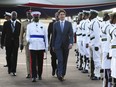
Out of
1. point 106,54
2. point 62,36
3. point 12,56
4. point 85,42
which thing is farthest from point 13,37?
point 106,54

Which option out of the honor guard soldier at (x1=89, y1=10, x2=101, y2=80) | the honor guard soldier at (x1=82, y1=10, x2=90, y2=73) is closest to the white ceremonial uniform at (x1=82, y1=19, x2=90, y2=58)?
the honor guard soldier at (x1=82, y1=10, x2=90, y2=73)

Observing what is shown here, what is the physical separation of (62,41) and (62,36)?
0.15 meters

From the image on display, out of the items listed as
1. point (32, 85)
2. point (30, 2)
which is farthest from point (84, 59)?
point (30, 2)

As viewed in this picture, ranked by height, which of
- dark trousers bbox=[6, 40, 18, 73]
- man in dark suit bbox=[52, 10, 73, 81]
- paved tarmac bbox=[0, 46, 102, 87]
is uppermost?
man in dark suit bbox=[52, 10, 73, 81]

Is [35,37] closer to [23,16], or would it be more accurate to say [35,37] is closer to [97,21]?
[97,21]

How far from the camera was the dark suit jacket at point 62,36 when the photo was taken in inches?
→ 485

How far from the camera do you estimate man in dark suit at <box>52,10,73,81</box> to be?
40.1ft

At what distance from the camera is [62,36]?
40.6 ft

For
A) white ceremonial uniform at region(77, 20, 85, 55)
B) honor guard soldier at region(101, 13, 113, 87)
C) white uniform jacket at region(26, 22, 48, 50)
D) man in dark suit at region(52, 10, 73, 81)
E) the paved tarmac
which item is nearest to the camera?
honor guard soldier at region(101, 13, 113, 87)

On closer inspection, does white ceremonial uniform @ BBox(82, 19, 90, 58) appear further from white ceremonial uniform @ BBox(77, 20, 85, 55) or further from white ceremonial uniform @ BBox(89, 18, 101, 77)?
white ceremonial uniform @ BBox(89, 18, 101, 77)

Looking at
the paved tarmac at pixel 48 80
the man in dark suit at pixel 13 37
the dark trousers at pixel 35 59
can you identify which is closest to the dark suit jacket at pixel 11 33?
the man in dark suit at pixel 13 37

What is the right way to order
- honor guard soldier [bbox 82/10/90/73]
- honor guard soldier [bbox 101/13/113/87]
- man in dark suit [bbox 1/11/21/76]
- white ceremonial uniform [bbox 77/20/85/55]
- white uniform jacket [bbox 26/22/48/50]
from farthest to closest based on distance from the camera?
white ceremonial uniform [bbox 77/20/85/55] < honor guard soldier [bbox 82/10/90/73] < man in dark suit [bbox 1/11/21/76] < white uniform jacket [bbox 26/22/48/50] < honor guard soldier [bbox 101/13/113/87]

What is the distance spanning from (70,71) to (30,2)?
16.1 metres

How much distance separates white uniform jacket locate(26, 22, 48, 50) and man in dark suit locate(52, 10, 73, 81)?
1.15 ft
